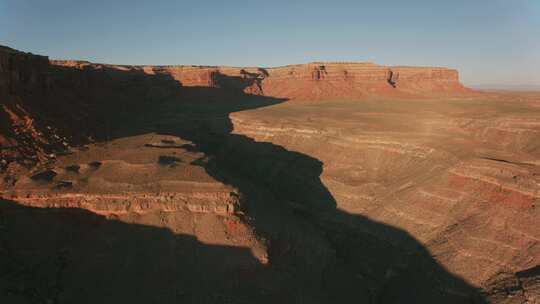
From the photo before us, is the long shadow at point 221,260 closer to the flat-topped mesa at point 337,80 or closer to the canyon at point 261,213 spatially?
the canyon at point 261,213

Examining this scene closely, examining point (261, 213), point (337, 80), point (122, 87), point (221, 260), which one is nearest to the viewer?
point (221, 260)

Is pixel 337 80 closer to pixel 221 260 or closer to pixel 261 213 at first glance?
pixel 261 213

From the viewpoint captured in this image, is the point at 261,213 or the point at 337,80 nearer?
the point at 261,213

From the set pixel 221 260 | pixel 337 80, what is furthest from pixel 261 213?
pixel 337 80

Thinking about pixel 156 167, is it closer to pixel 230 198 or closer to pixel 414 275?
pixel 230 198

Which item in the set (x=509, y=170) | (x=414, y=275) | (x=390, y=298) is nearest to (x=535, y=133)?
(x=509, y=170)

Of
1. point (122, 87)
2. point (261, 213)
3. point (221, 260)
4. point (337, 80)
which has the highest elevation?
point (337, 80)

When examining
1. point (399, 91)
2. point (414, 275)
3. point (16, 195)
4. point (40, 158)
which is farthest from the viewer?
point (399, 91)

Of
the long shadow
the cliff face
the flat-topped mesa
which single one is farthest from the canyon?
the flat-topped mesa
